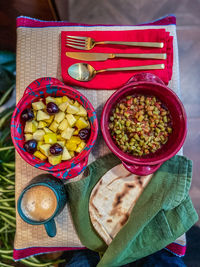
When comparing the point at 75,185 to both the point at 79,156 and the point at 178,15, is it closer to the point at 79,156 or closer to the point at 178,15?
the point at 79,156

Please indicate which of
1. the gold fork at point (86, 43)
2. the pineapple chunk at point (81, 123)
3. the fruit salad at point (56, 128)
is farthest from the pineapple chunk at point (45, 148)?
the gold fork at point (86, 43)

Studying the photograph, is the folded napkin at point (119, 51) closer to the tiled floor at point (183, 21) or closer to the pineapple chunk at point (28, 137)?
the pineapple chunk at point (28, 137)

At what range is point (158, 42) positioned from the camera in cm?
73

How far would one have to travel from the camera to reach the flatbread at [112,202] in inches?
30.6

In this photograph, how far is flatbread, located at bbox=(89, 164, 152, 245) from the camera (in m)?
0.78

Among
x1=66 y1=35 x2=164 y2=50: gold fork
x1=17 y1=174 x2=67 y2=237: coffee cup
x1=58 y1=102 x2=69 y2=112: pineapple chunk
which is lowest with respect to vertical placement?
x1=17 y1=174 x2=67 y2=237: coffee cup

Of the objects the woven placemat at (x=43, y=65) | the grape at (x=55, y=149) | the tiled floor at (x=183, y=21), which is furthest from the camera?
Answer: the tiled floor at (x=183, y=21)

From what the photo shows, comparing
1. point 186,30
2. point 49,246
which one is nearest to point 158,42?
point 186,30

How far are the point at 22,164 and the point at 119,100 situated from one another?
0.37m

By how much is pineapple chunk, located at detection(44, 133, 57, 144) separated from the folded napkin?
0.19m

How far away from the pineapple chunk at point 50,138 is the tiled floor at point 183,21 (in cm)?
71

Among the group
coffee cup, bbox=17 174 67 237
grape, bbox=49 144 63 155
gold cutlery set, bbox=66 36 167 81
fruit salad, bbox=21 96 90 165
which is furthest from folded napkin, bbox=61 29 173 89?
coffee cup, bbox=17 174 67 237

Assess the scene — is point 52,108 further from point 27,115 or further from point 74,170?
point 74,170

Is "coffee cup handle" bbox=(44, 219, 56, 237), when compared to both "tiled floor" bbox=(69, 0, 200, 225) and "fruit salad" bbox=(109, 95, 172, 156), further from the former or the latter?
"tiled floor" bbox=(69, 0, 200, 225)
